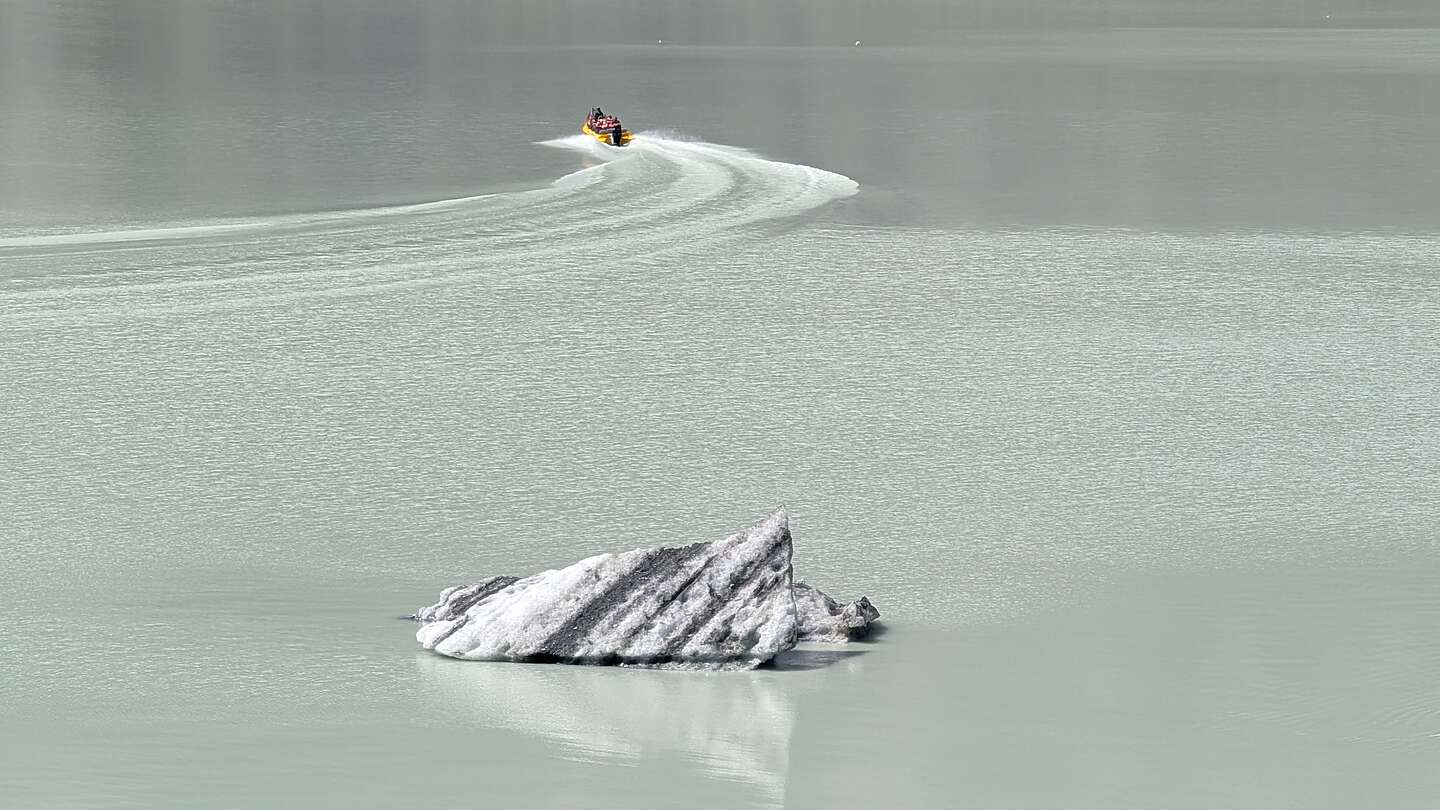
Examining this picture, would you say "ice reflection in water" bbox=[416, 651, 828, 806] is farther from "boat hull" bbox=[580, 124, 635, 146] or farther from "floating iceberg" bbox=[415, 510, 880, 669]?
"boat hull" bbox=[580, 124, 635, 146]

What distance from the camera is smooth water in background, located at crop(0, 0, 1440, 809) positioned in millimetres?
10172

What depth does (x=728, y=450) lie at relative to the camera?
56.3 ft

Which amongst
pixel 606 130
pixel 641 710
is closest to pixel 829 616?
pixel 641 710

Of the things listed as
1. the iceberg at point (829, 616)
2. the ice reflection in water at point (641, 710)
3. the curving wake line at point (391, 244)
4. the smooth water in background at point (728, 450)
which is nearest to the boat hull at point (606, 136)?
the smooth water in background at point (728, 450)

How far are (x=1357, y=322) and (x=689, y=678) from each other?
15021 millimetres

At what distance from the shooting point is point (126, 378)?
1992 centimetres

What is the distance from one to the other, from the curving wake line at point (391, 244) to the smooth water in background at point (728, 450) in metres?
0.13

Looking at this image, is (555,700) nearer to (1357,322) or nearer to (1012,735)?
(1012,735)

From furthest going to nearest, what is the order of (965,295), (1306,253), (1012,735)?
(1306,253), (965,295), (1012,735)

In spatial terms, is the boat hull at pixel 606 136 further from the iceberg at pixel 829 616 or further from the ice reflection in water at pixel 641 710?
the ice reflection in water at pixel 641 710

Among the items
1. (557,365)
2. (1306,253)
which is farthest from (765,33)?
(557,365)

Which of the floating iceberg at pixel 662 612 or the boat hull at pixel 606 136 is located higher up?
the boat hull at pixel 606 136

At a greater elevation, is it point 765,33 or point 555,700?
point 765,33

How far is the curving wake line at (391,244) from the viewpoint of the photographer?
24.2 meters
